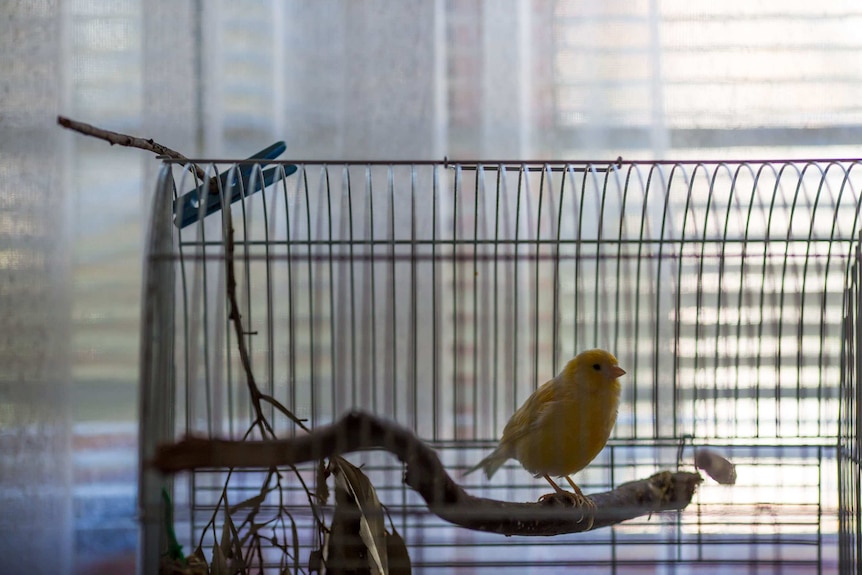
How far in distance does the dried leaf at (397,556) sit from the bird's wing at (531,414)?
13.5 inches

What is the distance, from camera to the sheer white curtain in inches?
93.7

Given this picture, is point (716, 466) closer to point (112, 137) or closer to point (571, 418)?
point (571, 418)

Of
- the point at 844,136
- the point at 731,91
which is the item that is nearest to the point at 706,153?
the point at 731,91

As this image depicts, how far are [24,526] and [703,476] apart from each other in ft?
6.05

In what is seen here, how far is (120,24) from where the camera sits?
2400 mm

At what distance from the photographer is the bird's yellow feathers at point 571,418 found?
1.63m

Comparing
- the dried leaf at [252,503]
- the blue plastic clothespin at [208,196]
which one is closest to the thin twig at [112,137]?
the blue plastic clothespin at [208,196]

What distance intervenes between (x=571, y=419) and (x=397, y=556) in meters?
0.44

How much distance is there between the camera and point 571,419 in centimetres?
162

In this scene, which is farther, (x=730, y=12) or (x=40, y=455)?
(x=730, y=12)

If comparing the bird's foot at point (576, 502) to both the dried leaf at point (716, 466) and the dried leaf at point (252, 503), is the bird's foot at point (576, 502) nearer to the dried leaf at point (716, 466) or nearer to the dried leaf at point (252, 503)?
the dried leaf at point (716, 466)

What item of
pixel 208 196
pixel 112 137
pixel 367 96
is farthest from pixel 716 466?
pixel 367 96

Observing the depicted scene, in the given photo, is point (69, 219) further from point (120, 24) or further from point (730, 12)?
point (730, 12)

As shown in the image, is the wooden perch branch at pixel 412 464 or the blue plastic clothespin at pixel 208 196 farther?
the blue plastic clothespin at pixel 208 196
